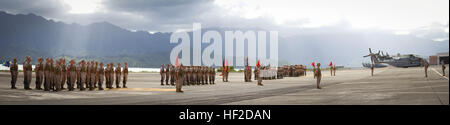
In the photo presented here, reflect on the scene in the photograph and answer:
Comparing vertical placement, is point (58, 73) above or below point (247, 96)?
above

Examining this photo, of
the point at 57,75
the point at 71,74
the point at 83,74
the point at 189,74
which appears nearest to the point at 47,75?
the point at 57,75

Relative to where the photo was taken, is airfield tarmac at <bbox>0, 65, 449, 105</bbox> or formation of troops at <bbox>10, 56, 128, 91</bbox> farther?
formation of troops at <bbox>10, 56, 128, 91</bbox>

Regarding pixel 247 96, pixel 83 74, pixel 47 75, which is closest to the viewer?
pixel 247 96

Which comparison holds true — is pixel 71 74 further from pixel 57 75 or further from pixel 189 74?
pixel 189 74

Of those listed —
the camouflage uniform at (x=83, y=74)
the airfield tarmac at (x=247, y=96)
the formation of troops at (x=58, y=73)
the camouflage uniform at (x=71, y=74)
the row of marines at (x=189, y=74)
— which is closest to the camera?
the airfield tarmac at (x=247, y=96)

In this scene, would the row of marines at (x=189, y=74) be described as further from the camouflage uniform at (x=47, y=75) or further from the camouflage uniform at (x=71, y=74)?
the camouflage uniform at (x=47, y=75)

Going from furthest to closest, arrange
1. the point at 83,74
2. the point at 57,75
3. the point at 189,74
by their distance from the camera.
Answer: the point at 189,74 → the point at 83,74 → the point at 57,75

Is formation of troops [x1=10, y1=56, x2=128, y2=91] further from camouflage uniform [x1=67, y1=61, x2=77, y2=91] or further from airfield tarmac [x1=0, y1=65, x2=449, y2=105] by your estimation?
airfield tarmac [x1=0, y1=65, x2=449, y2=105]

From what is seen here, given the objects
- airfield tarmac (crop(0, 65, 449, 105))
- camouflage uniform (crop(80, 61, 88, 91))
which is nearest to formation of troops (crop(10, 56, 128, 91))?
camouflage uniform (crop(80, 61, 88, 91))

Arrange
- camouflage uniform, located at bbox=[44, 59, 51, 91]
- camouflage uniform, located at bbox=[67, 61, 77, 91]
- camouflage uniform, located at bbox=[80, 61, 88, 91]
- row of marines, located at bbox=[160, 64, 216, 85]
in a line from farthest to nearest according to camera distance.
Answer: row of marines, located at bbox=[160, 64, 216, 85]
camouflage uniform, located at bbox=[80, 61, 88, 91]
camouflage uniform, located at bbox=[67, 61, 77, 91]
camouflage uniform, located at bbox=[44, 59, 51, 91]

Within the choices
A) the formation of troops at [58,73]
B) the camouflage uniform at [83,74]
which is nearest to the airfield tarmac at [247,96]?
the formation of troops at [58,73]

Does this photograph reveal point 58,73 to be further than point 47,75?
Yes
